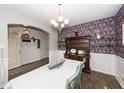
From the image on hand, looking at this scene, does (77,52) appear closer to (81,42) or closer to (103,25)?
(81,42)

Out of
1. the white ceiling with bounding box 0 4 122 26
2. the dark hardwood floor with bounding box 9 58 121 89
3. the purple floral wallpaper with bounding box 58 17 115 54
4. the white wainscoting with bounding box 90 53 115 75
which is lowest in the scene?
the dark hardwood floor with bounding box 9 58 121 89

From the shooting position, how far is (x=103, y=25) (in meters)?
4.33

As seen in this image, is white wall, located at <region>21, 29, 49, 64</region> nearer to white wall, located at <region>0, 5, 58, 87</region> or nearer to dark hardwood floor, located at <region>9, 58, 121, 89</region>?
dark hardwood floor, located at <region>9, 58, 121, 89</region>

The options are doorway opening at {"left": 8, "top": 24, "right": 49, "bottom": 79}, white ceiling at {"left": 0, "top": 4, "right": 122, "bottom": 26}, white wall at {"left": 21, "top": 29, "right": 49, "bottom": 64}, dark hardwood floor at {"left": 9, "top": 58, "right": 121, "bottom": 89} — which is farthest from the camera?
white wall at {"left": 21, "top": 29, "right": 49, "bottom": 64}

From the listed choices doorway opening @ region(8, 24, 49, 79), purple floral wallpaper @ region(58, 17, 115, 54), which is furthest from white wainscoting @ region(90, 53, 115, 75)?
doorway opening @ region(8, 24, 49, 79)

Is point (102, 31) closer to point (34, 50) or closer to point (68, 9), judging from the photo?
point (68, 9)

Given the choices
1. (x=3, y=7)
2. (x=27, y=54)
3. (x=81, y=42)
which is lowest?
(x=27, y=54)

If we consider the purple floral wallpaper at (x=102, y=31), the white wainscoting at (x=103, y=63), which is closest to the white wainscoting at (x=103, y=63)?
the white wainscoting at (x=103, y=63)

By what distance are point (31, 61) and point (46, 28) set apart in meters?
2.89

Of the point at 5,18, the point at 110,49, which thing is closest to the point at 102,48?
the point at 110,49

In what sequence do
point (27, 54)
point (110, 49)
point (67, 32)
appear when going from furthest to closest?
point (27, 54), point (67, 32), point (110, 49)

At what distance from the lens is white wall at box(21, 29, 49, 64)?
638 centimetres

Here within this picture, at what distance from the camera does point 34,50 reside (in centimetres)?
735

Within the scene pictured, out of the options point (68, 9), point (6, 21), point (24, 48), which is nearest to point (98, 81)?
point (68, 9)
